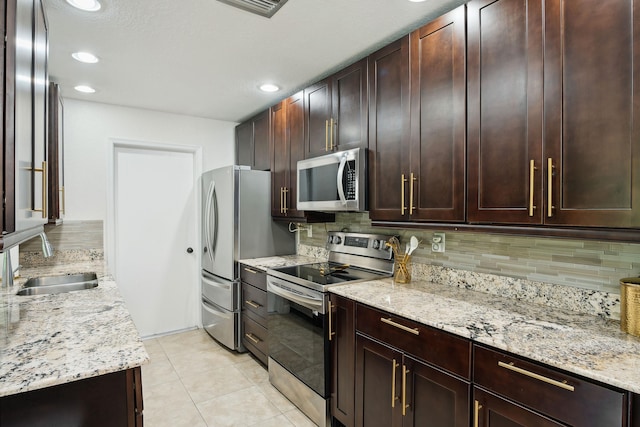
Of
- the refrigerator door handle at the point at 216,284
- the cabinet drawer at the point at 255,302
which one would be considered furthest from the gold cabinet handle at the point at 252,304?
the refrigerator door handle at the point at 216,284

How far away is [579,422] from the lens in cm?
108

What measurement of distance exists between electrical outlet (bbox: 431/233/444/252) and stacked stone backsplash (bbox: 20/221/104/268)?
3.07 m

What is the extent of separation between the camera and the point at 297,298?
2359 millimetres

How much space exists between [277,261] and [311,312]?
3.33 feet

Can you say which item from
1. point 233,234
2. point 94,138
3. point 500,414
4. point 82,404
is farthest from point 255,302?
point 94,138

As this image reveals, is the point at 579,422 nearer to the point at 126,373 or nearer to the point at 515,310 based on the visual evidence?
the point at 515,310

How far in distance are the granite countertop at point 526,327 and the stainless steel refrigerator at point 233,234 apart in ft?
4.83

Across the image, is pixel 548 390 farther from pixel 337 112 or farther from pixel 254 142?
pixel 254 142

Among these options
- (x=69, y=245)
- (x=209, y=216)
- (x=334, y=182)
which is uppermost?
(x=334, y=182)

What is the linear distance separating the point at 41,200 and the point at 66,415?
0.81 metres

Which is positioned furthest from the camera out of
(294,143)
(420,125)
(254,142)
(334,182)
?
(254,142)

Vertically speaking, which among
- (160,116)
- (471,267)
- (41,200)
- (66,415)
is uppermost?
(160,116)

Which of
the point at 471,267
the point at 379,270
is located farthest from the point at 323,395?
the point at 471,267

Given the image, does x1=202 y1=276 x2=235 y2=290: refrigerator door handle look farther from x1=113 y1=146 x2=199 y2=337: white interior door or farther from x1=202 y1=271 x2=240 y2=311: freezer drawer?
x1=113 y1=146 x2=199 y2=337: white interior door
